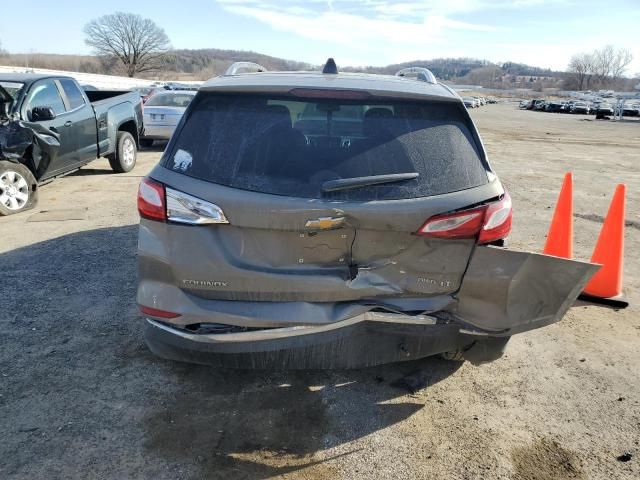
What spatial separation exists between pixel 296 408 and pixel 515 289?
1.41 m

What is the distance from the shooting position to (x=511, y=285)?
2.55m

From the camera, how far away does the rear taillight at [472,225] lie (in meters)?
2.46

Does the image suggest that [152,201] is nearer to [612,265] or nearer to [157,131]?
[612,265]

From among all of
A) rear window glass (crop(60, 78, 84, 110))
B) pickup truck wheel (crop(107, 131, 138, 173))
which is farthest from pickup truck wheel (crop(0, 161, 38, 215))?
pickup truck wheel (crop(107, 131, 138, 173))

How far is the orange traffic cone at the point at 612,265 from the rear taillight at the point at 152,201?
3937mm

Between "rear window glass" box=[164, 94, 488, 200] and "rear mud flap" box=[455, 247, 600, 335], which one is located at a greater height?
"rear window glass" box=[164, 94, 488, 200]

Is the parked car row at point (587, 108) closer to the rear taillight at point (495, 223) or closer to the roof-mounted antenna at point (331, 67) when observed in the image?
the roof-mounted antenna at point (331, 67)

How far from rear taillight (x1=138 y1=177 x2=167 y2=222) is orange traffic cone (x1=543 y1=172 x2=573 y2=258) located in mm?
3880

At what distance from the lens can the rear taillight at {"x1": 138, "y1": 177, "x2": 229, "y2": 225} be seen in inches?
96.0

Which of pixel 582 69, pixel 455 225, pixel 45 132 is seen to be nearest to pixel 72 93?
pixel 45 132

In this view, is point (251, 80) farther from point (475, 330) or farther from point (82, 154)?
point (82, 154)

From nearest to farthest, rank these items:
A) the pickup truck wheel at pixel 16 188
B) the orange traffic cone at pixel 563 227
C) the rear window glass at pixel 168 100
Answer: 1. the orange traffic cone at pixel 563 227
2. the pickup truck wheel at pixel 16 188
3. the rear window glass at pixel 168 100

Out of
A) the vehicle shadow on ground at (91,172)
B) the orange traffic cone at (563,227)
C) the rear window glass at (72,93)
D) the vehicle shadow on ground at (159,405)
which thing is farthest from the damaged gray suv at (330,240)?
the vehicle shadow on ground at (91,172)

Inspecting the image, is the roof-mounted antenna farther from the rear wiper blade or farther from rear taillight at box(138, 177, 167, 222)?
rear taillight at box(138, 177, 167, 222)
